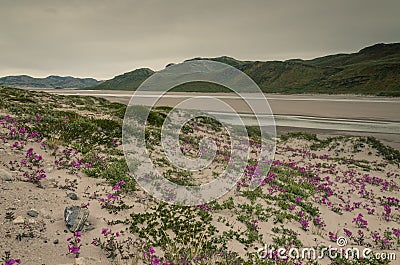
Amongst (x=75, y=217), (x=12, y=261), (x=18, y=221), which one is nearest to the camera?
(x=12, y=261)

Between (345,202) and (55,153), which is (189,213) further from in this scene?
(345,202)

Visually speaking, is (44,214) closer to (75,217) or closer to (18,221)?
(18,221)

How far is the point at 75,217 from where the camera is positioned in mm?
7324

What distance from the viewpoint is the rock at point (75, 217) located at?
711 centimetres

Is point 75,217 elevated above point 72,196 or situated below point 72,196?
below

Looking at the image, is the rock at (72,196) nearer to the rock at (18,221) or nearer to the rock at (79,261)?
the rock at (18,221)

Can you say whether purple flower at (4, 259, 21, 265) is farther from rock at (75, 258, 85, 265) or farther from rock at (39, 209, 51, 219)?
rock at (39, 209, 51, 219)

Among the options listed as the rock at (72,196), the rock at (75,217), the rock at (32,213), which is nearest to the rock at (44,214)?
the rock at (32,213)

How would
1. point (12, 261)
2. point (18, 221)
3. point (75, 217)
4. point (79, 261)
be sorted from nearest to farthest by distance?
point (12, 261)
point (79, 261)
point (18, 221)
point (75, 217)

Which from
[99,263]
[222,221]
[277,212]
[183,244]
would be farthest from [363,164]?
[99,263]

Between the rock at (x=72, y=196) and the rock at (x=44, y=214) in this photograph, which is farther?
the rock at (x=72, y=196)

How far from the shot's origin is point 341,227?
35.3ft

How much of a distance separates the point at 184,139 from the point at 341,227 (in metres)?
12.0

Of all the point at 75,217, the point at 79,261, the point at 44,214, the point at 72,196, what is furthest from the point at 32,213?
the point at 79,261
